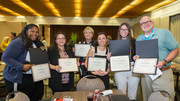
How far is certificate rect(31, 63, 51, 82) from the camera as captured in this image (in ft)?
6.69

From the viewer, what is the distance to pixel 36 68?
2.06 m

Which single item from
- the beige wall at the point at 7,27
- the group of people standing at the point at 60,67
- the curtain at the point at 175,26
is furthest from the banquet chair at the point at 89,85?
the beige wall at the point at 7,27

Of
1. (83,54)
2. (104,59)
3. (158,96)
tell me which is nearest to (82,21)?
(83,54)

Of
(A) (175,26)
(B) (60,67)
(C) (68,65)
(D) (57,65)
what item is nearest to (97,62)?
(C) (68,65)

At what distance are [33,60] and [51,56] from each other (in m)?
0.48

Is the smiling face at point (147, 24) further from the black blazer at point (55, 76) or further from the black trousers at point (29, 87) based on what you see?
the black trousers at point (29, 87)

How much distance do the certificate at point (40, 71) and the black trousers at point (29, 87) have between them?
0.21 metres

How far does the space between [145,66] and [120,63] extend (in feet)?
1.22

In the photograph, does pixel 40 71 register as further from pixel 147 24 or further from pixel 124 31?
pixel 147 24

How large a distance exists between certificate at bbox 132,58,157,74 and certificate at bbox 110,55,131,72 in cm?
16

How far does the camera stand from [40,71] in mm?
2098

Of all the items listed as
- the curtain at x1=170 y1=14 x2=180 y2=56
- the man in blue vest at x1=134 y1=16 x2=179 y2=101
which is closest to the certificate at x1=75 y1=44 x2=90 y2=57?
the man in blue vest at x1=134 y1=16 x2=179 y2=101

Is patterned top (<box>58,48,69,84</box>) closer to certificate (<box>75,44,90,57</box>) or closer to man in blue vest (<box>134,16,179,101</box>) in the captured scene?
certificate (<box>75,44,90,57</box>)

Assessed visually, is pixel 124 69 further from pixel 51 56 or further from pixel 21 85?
pixel 21 85
